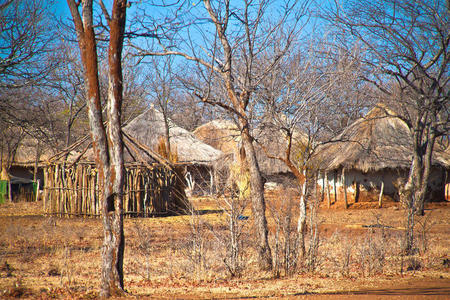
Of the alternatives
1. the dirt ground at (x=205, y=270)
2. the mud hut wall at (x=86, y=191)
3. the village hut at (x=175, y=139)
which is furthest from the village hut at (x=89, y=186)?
the village hut at (x=175, y=139)

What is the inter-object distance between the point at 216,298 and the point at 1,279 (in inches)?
149

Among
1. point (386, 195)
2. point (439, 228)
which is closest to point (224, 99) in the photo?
point (439, 228)

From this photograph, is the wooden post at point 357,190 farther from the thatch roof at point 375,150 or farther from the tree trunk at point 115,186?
the tree trunk at point 115,186

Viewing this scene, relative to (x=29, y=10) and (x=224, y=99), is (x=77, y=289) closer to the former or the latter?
(x=224, y=99)

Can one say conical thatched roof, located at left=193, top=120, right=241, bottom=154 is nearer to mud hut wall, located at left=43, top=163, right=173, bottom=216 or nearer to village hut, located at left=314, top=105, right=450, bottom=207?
mud hut wall, located at left=43, top=163, right=173, bottom=216

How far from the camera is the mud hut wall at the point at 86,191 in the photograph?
16.0m

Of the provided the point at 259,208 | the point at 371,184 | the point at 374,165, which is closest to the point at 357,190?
the point at 371,184

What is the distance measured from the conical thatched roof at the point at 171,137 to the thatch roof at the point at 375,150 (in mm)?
7141

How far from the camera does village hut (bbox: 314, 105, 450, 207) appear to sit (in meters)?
19.8

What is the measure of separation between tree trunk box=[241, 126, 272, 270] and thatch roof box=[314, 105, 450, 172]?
39.9ft

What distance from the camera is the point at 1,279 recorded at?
6984mm

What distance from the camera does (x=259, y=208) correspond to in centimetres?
766

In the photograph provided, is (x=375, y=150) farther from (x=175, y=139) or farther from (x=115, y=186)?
(x=115, y=186)

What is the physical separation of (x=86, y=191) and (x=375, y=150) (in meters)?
13.1
